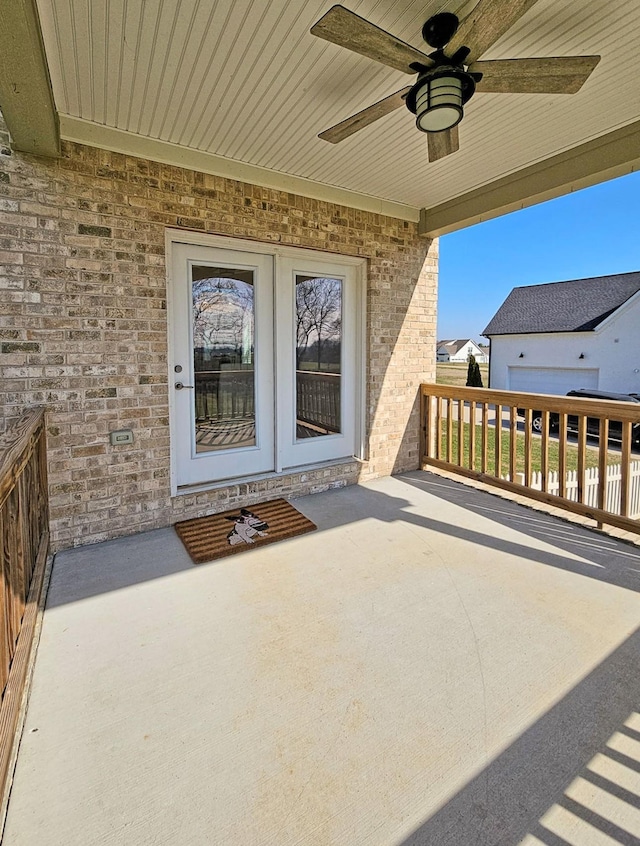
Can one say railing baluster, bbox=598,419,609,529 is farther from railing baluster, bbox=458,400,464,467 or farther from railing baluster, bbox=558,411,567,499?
railing baluster, bbox=458,400,464,467

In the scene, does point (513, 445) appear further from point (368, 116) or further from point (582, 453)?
point (368, 116)

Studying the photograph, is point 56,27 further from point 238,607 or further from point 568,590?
point 568,590

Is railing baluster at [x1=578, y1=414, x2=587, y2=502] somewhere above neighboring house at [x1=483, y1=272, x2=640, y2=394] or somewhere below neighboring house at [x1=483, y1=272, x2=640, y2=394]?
below

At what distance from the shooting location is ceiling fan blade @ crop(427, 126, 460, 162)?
232 cm

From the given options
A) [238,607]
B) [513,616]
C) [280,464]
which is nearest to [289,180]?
[280,464]

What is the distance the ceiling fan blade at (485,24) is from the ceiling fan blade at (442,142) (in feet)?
1.47

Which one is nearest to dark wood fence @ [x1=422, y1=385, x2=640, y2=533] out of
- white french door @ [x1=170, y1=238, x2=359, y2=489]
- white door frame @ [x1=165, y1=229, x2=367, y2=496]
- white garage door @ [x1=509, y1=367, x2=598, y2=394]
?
white door frame @ [x1=165, y1=229, x2=367, y2=496]

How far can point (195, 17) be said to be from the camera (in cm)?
191

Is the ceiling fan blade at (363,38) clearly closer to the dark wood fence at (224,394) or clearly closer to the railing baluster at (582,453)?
the dark wood fence at (224,394)

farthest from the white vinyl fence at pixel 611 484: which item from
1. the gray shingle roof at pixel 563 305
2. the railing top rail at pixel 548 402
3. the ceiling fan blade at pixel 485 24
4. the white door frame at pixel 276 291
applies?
the gray shingle roof at pixel 563 305

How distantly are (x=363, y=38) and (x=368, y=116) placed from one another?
1.85 feet

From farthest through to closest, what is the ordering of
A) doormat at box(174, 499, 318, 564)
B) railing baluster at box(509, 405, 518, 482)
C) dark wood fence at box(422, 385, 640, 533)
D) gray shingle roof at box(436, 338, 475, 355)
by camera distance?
gray shingle roof at box(436, 338, 475, 355) < railing baluster at box(509, 405, 518, 482) < dark wood fence at box(422, 385, 640, 533) < doormat at box(174, 499, 318, 564)

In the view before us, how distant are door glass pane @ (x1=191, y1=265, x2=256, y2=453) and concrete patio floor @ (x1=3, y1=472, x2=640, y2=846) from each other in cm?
117

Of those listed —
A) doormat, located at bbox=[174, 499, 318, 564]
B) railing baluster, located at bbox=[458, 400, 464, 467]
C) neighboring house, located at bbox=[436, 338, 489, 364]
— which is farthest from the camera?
neighboring house, located at bbox=[436, 338, 489, 364]
